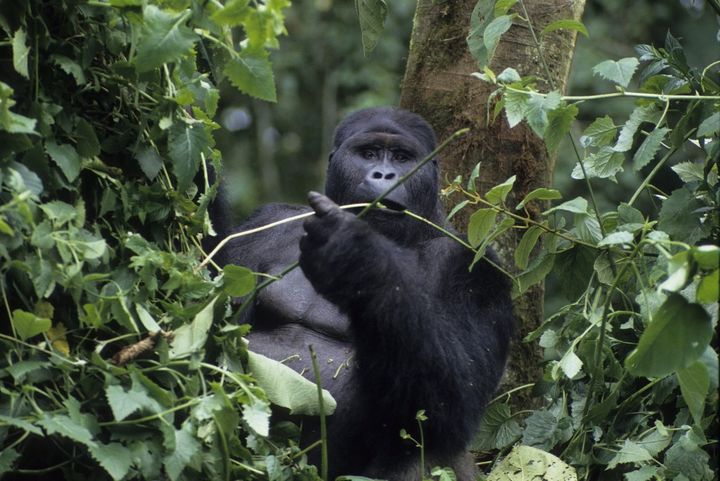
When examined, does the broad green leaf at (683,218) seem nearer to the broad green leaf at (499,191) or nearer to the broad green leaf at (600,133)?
the broad green leaf at (600,133)

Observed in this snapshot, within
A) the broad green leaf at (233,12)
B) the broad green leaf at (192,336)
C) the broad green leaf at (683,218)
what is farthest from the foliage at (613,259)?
the broad green leaf at (233,12)

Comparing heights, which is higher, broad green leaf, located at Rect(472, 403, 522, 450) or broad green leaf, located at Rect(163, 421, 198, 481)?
broad green leaf, located at Rect(163, 421, 198, 481)

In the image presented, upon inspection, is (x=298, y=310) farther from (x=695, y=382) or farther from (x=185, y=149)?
(x=695, y=382)

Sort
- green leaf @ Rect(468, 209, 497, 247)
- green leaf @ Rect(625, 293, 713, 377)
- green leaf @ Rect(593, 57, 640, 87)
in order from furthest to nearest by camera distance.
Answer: green leaf @ Rect(468, 209, 497, 247), green leaf @ Rect(593, 57, 640, 87), green leaf @ Rect(625, 293, 713, 377)

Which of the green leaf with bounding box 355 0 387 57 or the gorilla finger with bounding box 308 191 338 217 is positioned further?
the green leaf with bounding box 355 0 387 57

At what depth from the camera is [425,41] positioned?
4.52 metres

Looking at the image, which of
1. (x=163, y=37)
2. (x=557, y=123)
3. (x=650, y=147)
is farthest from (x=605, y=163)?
(x=163, y=37)

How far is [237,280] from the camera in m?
2.46

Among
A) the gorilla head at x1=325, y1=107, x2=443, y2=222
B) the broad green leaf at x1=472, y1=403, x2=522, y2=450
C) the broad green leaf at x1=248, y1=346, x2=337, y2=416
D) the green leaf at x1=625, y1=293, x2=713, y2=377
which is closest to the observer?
the green leaf at x1=625, y1=293, x2=713, y2=377

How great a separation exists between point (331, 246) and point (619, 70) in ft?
3.04

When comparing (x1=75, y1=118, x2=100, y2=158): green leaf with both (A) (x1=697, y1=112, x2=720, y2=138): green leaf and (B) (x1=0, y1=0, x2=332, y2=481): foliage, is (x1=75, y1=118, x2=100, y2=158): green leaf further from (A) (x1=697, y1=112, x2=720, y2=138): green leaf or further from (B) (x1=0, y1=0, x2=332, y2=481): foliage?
(A) (x1=697, y1=112, x2=720, y2=138): green leaf

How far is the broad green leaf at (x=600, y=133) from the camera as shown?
3.28m

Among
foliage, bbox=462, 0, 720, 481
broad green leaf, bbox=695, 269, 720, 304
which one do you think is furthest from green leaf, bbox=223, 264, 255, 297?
broad green leaf, bbox=695, 269, 720, 304

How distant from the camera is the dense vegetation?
2.04 meters
